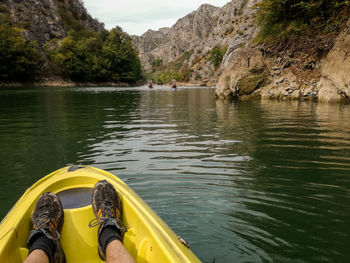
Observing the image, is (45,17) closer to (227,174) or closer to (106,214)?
(227,174)

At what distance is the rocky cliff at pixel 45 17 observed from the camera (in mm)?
63688

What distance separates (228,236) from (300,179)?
243 cm

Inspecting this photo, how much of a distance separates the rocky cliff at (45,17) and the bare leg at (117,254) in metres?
70.3

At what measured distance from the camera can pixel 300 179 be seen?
4.81 metres

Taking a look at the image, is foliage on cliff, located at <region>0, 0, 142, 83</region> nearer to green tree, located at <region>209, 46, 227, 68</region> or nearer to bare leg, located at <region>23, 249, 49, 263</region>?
green tree, located at <region>209, 46, 227, 68</region>

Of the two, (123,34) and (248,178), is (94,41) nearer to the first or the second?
(123,34)

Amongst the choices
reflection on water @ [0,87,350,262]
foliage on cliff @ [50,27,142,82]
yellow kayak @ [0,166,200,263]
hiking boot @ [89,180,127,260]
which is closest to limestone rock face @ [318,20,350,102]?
reflection on water @ [0,87,350,262]

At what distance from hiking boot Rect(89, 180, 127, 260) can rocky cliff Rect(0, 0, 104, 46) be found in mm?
69406

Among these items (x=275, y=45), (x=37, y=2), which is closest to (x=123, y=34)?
(x=37, y=2)

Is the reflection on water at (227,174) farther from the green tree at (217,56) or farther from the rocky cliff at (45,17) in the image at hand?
the green tree at (217,56)

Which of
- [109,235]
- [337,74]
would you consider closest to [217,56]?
[337,74]

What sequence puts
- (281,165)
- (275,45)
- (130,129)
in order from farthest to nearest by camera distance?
1. (275,45)
2. (130,129)
3. (281,165)

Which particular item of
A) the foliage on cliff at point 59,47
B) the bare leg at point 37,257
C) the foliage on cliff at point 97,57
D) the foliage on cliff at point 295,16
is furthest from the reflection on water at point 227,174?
the foliage on cliff at point 97,57

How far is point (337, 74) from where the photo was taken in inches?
650
